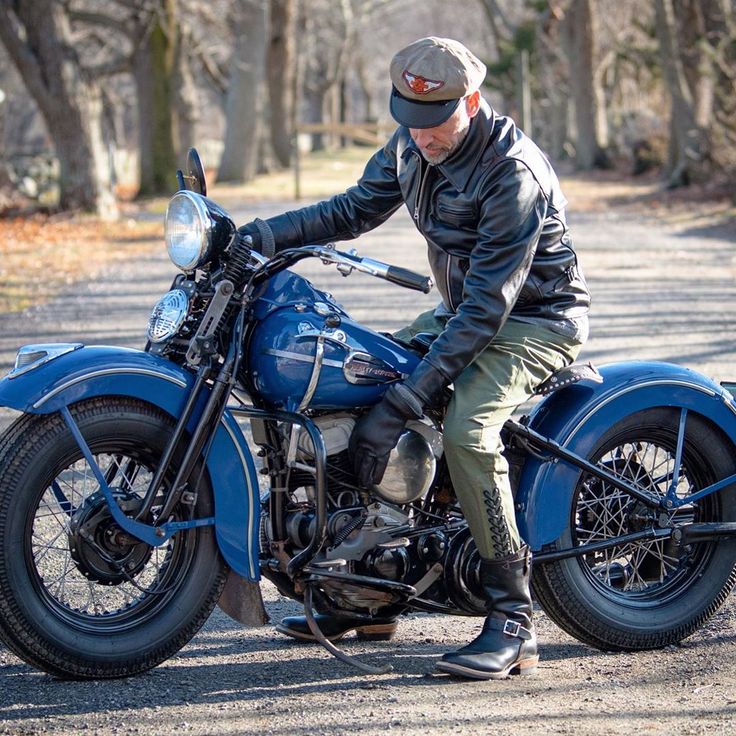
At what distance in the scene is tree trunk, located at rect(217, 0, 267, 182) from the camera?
35781mm

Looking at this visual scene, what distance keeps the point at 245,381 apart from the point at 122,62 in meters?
29.3

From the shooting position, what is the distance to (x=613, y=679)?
165 inches

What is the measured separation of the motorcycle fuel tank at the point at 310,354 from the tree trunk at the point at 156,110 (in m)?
26.3

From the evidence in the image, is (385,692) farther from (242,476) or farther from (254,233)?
(254,233)

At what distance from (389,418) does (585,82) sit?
122ft

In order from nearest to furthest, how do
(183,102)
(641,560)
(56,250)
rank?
(641,560)
(56,250)
(183,102)

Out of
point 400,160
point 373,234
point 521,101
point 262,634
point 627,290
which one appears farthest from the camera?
point 521,101

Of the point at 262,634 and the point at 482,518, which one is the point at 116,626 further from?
the point at 482,518

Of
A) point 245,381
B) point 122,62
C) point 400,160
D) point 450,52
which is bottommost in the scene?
point 245,381

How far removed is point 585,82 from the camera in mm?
39406

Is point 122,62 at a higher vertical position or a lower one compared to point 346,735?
higher

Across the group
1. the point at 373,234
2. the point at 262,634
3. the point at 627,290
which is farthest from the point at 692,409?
the point at 373,234

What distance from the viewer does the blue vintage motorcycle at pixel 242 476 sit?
12.7 feet

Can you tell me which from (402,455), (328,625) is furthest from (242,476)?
(328,625)
